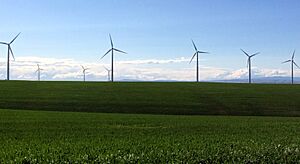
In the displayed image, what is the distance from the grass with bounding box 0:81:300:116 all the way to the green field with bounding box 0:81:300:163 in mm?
116

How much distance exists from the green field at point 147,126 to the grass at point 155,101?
0.12 metres

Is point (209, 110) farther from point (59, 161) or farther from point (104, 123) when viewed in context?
point (59, 161)

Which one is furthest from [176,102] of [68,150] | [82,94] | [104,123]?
[68,150]

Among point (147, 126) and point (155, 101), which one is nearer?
point (147, 126)

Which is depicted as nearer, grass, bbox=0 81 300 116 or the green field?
the green field

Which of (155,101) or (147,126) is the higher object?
(155,101)

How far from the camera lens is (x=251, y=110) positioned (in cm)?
5678

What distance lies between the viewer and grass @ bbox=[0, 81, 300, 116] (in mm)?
55781

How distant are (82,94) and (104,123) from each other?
34481 mm

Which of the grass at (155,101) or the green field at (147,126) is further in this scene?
the grass at (155,101)

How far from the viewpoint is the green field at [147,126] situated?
15805 mm

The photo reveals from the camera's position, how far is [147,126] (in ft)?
111

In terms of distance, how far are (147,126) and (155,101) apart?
95.3 feet

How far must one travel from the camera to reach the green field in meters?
15.8
